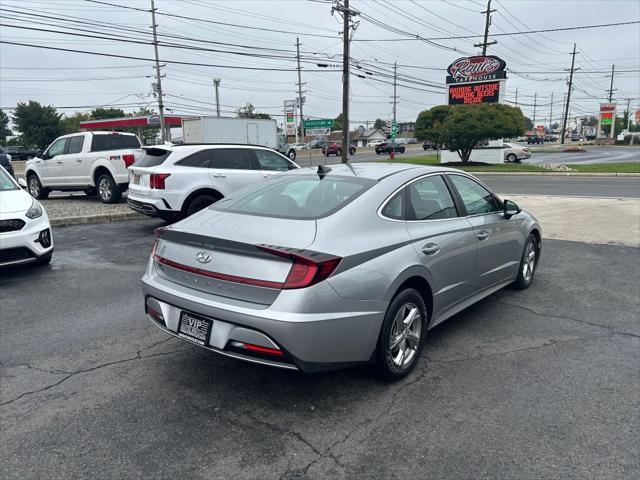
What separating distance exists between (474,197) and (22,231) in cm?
544

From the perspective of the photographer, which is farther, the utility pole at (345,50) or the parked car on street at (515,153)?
the parked car on street at (515,153)

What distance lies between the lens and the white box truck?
30.9 meters

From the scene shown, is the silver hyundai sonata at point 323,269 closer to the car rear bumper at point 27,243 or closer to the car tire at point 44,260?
the car rear bumper at point 27,243

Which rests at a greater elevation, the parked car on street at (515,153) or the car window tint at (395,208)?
the car window tint at (395,208)

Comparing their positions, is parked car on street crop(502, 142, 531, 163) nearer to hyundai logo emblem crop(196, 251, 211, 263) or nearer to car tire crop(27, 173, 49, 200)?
car tire crop(27, 173, 49, 200)

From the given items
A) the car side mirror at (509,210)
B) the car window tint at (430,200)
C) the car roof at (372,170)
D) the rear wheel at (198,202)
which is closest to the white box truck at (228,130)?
the rear wheel at (198,202)

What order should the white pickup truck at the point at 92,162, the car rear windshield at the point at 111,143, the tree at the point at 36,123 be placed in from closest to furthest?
1. the white pickup truck at the point at 92,162
2. the car rear windshield at the point at 111,143
3. the tree at the point at 36,123

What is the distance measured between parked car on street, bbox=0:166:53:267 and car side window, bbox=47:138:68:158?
7235 mm

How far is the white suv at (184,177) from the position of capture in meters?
8.66

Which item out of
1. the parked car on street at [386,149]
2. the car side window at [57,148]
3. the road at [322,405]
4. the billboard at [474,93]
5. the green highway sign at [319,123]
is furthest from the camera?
the parked car on street at [386,149]

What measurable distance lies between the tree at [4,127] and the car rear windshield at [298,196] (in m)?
93.1

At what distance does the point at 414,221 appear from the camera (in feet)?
12.6

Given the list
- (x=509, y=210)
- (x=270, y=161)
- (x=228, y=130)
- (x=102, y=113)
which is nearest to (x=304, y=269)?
(x=509, y=210)

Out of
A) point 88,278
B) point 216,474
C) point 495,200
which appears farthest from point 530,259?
point 88,278
